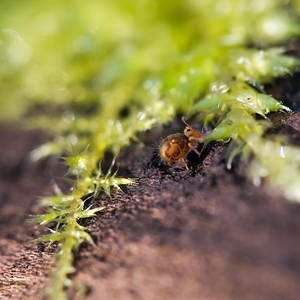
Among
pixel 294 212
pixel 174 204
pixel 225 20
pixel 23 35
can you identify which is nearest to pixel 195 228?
pixel 174 204

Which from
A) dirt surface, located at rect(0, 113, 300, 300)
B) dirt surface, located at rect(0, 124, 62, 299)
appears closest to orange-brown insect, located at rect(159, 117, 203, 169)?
dirt surface, located at rect(0, 113, 300, 300)

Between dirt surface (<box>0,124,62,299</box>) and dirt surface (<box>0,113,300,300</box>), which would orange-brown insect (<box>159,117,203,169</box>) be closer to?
dirt surface (<box>0,113,300,300</box>)

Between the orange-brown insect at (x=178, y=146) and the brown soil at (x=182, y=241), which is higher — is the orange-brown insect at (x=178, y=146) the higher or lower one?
the higher one

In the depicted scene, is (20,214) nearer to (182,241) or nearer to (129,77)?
(182,241)

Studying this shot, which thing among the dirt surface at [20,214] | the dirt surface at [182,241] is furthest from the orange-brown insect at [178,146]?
the dirt surface at [20,214]

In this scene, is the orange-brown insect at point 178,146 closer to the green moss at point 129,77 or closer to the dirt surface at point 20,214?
the green moss at point 129,77

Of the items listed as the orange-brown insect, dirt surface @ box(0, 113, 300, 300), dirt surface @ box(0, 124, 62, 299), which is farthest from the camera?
the orange-brown insect

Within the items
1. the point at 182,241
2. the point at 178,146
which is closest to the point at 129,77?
the point at 178,146
